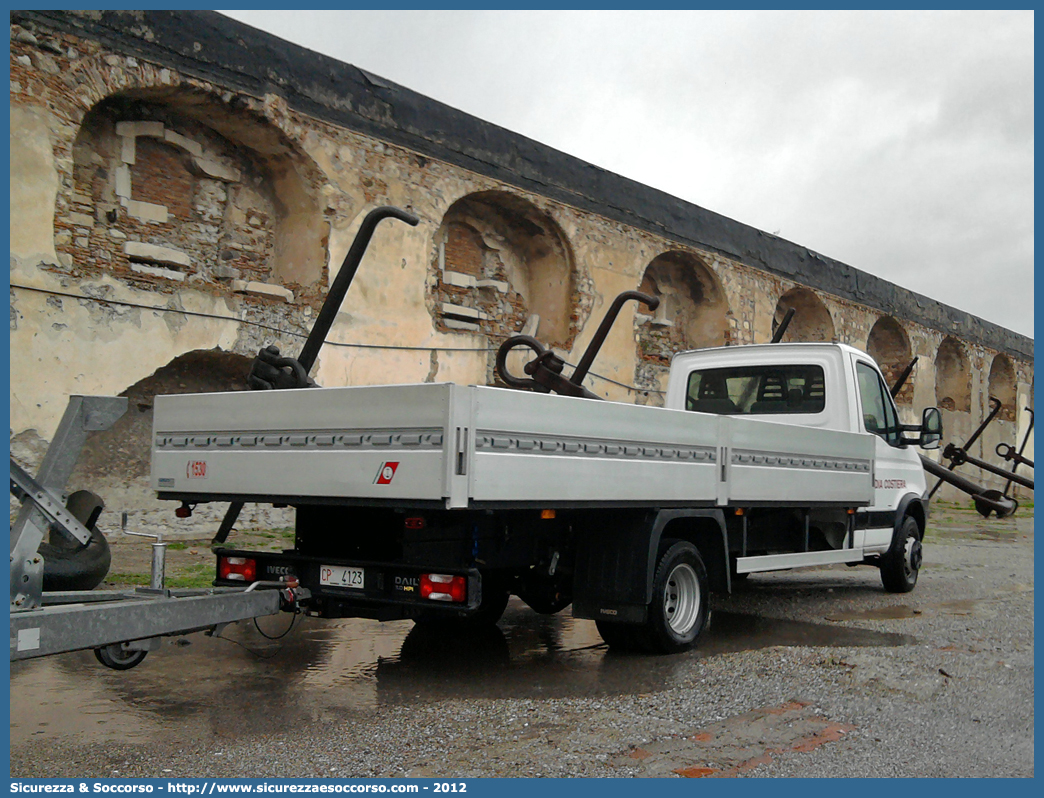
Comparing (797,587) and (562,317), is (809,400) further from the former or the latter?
(562,317)

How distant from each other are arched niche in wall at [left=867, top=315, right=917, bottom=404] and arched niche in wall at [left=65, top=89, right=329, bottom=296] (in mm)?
19019

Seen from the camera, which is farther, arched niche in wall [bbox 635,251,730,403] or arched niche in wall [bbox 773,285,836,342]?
arched niche in wall [bbox 773,285,836,342]

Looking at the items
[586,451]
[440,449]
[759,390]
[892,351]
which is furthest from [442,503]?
[892,351]

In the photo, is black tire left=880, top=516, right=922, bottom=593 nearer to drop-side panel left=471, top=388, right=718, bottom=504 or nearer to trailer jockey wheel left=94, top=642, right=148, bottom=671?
drop-side panel left=471, top=388, right=718, bottom=504

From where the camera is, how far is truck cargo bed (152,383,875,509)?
443 centimetres

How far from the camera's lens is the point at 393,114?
526 inches

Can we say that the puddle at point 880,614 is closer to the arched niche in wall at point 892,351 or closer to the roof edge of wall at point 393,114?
the roof edge of wall at point 393,114

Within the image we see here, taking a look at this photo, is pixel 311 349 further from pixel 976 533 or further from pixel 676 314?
pixel 676 314

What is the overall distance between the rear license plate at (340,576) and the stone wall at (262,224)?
614 cm

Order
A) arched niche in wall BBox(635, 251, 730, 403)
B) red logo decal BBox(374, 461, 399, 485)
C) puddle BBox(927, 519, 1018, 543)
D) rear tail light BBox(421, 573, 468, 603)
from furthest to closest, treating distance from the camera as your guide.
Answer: arched niche in wall BBox(635, 251, 730, 403) → puddle BBox(927, 519, 1018, 543) → rear tail light BBox(421, 573, 468, 603) → red logo decal BBox(374, 461, 399, 485)

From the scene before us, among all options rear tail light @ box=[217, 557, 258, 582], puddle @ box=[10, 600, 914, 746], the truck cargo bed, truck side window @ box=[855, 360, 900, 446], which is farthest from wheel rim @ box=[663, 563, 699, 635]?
truck side window @ box=[855, 360, 900, 446]

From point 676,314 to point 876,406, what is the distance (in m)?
11.8

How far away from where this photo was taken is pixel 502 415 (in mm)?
4602

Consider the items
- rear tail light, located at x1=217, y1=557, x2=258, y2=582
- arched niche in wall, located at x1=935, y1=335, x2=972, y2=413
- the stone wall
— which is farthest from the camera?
arched niche in wall, located at x1=935, y1=335, x2=972, y2=413
